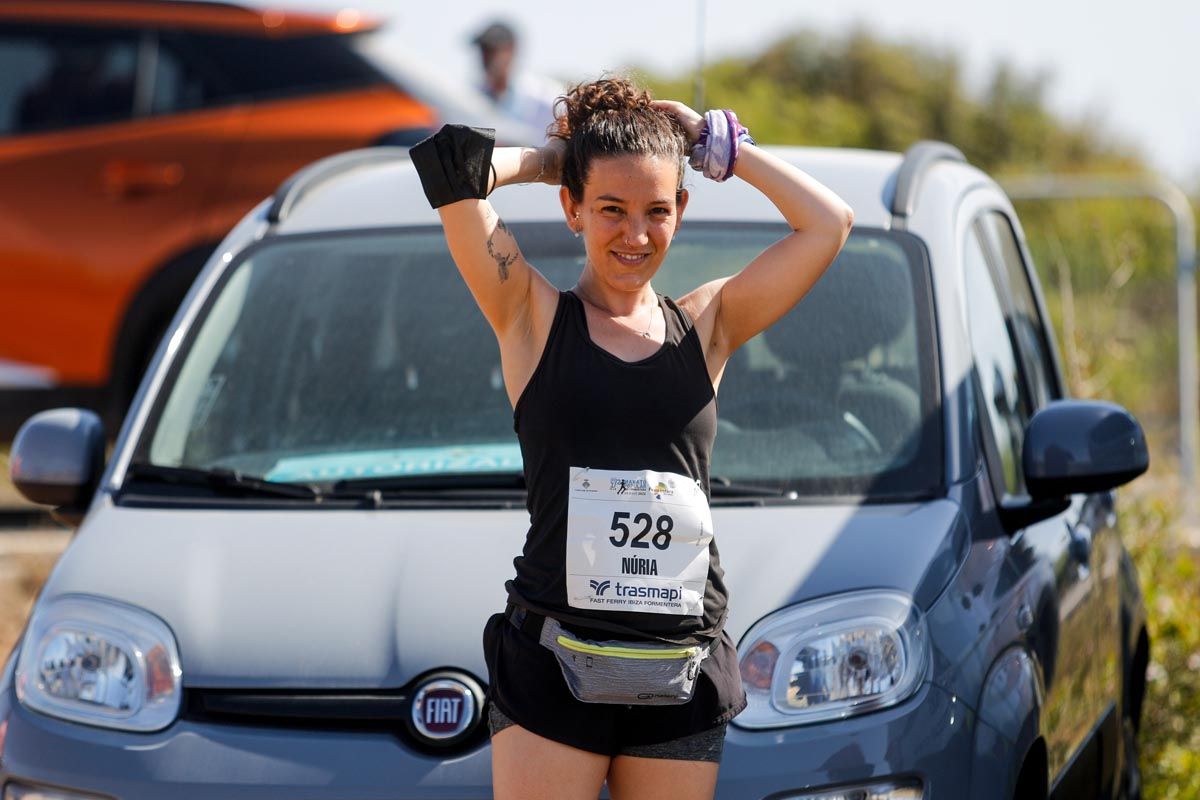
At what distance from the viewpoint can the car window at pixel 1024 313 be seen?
4453 mm

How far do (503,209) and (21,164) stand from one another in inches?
168

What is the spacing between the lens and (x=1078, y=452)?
3518mm

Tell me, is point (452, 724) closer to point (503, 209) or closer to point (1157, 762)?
point (503, 209)

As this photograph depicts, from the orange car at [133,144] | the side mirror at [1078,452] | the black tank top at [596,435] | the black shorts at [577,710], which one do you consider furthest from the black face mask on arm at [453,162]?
the orange car at [133,144]

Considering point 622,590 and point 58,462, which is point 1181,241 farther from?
point 622,590

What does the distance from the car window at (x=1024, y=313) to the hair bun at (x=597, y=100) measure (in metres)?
1.84

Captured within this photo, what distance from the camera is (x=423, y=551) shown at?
332 centimetres

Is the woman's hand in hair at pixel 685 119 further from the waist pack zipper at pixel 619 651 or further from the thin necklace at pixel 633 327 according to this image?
the waist pack zipper at pixel 619 651

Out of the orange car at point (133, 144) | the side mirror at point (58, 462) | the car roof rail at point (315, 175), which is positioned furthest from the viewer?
the orange car at point (133, 144)

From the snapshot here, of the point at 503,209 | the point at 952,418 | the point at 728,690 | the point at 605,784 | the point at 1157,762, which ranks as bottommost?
the point at 1157,762

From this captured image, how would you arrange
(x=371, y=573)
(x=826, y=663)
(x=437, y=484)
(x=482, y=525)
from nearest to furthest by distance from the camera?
(x=826, y=663)
(x=371, y=573)
(x=482, y=525)
(x=437, y=484)

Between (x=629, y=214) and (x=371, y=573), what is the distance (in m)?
0.96

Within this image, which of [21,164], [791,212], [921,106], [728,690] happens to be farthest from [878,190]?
[921,106]

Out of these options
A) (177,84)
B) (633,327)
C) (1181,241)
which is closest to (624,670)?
(633,327)
